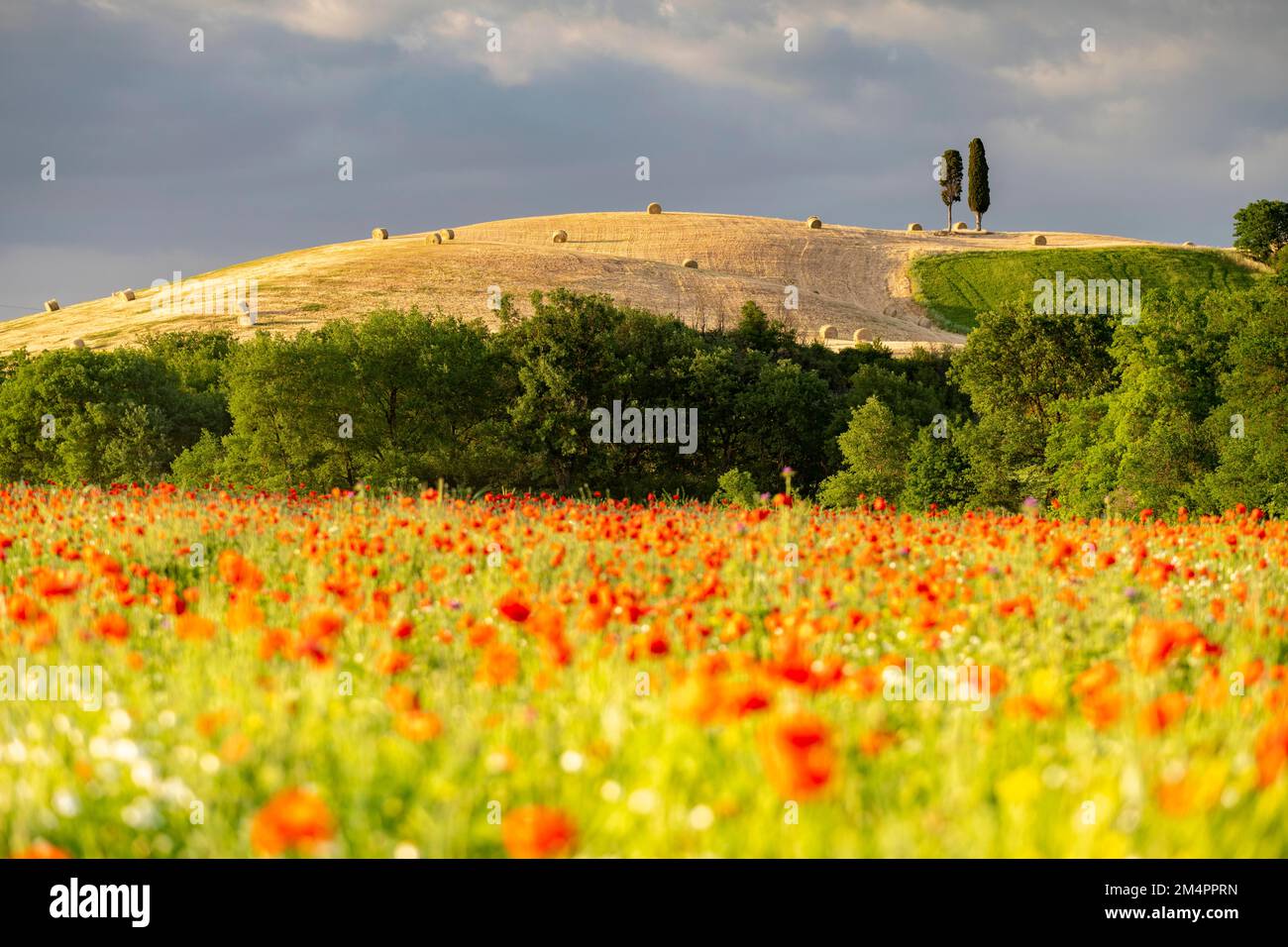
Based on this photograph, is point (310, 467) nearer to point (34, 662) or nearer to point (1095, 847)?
point (34, 662)

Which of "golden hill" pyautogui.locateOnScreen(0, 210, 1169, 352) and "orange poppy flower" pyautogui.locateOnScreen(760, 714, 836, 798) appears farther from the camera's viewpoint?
"golden hill" pyautogui.locateOnScreen(0, 210, 1169, 352)

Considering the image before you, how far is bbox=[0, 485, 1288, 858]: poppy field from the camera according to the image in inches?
125

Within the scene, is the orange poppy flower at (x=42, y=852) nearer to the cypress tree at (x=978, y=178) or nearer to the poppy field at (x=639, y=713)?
the poppy field at (x=639, y=713)

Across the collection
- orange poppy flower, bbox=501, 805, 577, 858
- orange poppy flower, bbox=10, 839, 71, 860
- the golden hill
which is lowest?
orange poppy flower, bbox=10, 839, 71, 860

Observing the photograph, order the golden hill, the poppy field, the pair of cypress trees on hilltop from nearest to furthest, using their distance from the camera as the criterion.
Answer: the poppy field
the golden hill
the pair of cypress trees on hilltop

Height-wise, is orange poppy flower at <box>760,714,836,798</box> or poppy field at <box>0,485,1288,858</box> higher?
orange poppy flower at <box>760,714,836,798</box>

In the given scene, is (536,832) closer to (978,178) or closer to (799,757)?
(799,757)

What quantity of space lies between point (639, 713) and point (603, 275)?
292ft

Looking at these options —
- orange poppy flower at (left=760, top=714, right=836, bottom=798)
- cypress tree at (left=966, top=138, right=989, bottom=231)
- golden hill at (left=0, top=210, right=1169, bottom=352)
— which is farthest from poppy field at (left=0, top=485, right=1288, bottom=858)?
cypress tree at (left=966, top=138, right=989, bottom=231)

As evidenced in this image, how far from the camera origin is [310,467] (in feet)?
126

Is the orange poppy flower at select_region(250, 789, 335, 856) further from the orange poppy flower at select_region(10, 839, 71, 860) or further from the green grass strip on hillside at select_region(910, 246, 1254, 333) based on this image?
the green grass strip on hillside at select_region(910, 246, 1254, 333)

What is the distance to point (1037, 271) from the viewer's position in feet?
373

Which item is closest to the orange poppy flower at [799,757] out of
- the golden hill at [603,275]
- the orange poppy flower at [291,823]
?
the orange poppy flower at [291,823]
